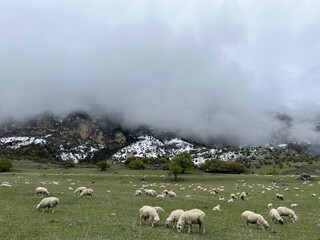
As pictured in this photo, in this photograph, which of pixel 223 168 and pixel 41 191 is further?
pixel 223 168

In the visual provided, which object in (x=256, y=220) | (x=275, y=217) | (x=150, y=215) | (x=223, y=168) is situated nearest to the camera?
(x=150, y=215)

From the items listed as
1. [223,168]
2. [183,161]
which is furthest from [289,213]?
[223,168]

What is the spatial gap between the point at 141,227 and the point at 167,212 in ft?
29.4

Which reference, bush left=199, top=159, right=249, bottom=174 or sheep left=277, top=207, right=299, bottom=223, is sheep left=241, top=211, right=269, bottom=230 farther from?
bush left=199, top=159, right=249, bottom=174

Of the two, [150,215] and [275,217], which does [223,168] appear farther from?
[150,215]

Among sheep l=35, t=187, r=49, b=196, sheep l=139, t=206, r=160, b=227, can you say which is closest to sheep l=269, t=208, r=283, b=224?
sheep l=139, t=206, r=160, b=227

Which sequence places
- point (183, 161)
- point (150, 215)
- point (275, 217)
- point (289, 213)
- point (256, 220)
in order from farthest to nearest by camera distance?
point (183, 161), point (289, 213), point (275, 217), point (256, 220), point (150, 215)

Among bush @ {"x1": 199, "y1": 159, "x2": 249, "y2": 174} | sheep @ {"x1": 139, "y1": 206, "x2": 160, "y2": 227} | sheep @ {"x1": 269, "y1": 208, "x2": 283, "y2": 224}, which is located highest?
bush @ {"x1": 199, "y1": 159, "x2": 249, "y2": 174}

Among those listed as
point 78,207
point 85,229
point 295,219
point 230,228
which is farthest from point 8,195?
point 295,219

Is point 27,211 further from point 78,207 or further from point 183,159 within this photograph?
point 183,159

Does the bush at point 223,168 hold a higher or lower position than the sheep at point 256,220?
higher

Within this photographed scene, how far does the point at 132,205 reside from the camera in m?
37.4

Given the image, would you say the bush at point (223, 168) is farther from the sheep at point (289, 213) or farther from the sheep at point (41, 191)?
the sheep at point (289, 213)

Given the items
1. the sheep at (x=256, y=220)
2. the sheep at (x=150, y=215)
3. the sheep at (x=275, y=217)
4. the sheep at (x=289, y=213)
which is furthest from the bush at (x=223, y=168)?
the sheep at (x=150, y=215)
